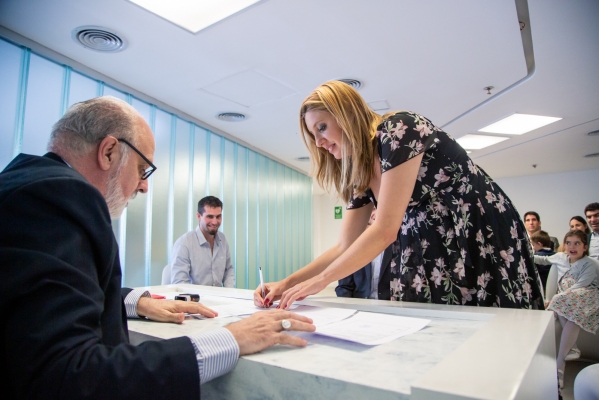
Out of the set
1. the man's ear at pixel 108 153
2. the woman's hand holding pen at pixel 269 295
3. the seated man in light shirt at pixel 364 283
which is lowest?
the seated man in light shirt at pixel 364 283

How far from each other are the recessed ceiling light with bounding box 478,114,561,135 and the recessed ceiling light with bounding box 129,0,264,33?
3.59 m

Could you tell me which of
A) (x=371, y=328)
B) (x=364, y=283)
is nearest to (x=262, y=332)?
(x=371, y=328)

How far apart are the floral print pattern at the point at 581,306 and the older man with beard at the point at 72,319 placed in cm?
394

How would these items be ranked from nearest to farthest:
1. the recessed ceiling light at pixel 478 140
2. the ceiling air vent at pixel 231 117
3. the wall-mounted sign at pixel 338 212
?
the ceiling air vent at pixel 231 117
the recessed ceiling light at pixel 478 140
the wall-mounted sign at pixel 338 212

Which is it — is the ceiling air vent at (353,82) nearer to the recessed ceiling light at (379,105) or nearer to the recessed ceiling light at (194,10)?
the recessed ceiling light at (379,105)

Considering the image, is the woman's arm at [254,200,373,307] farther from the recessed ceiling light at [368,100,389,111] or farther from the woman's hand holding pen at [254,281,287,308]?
the recessed ceiling light at [368,100,389,111]

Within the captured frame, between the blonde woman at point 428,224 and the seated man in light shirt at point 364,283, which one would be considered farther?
the seated man in light shirt at point 364,283

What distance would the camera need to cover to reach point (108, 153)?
0.82 metres

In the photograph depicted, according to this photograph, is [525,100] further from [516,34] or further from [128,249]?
[128,249]

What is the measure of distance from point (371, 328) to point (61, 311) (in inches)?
22.6

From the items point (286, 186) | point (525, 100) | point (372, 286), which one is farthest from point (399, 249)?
point (286, 186)

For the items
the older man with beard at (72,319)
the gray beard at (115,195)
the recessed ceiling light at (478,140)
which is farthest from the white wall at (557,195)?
the older man with beard at (72,319)

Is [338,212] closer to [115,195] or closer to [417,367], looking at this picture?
[115,195]

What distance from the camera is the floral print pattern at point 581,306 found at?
346 cm
